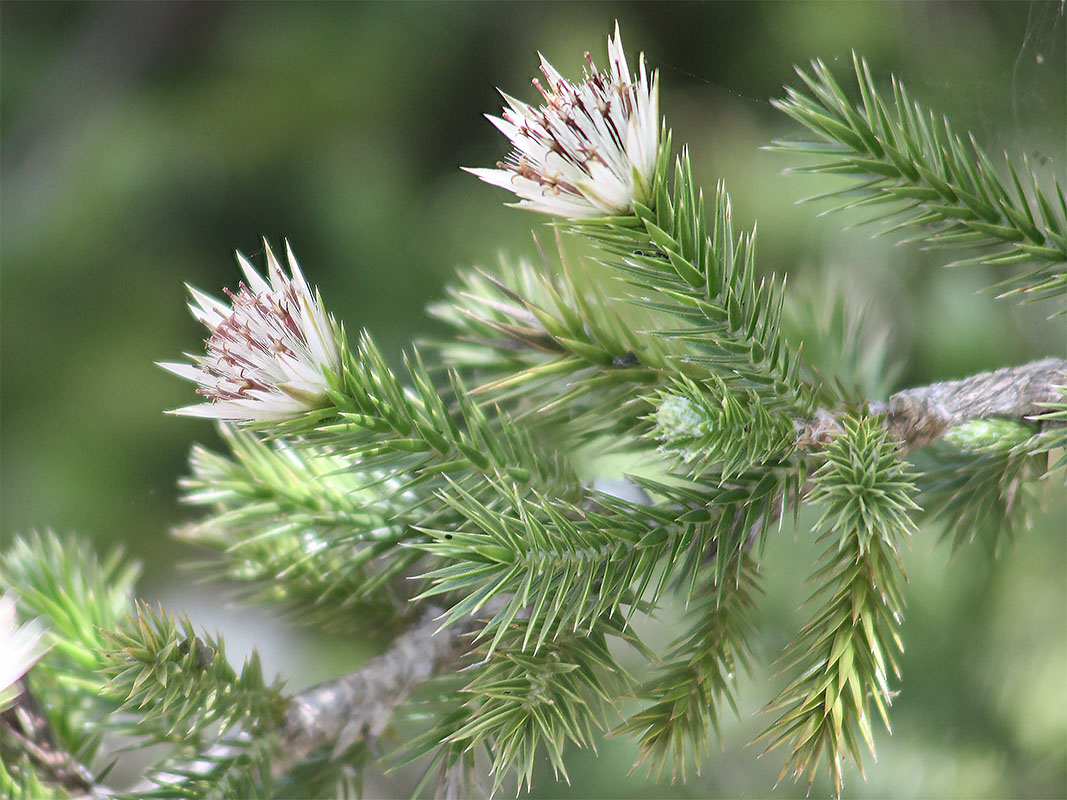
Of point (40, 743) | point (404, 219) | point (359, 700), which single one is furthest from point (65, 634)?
point (404, 219)

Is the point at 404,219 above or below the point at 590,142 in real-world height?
above

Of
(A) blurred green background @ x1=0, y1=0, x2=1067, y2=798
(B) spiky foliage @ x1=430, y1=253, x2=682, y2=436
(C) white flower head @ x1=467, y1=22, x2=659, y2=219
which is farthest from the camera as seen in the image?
(A) blurred green background @ x1=0, y1=0, x2=1067, y2=798

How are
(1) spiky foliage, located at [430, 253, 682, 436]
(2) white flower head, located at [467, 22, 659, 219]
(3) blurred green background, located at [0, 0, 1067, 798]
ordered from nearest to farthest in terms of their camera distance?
(2) white flower head, located at [467, 22, 659, 219] → (1) spiky foliage, located at [430, 253, 682, 436] → (3) blurred green background, located at [0, 0, 1067, 798]

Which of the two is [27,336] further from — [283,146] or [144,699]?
[144,699]

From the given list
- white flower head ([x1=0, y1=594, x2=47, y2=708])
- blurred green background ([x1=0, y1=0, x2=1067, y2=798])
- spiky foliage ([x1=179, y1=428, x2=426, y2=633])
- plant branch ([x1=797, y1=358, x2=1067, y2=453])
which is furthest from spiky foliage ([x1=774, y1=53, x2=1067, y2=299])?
white flower head ([x1=0, y1=594, x2=47, y2=708])

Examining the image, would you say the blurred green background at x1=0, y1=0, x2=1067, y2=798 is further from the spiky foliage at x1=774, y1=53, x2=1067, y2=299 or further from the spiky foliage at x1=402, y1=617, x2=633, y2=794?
the spiky foliage at x1=402, y1=617, x2=633, y2=794

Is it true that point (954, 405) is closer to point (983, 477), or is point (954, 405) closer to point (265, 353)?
point (983, 477)
